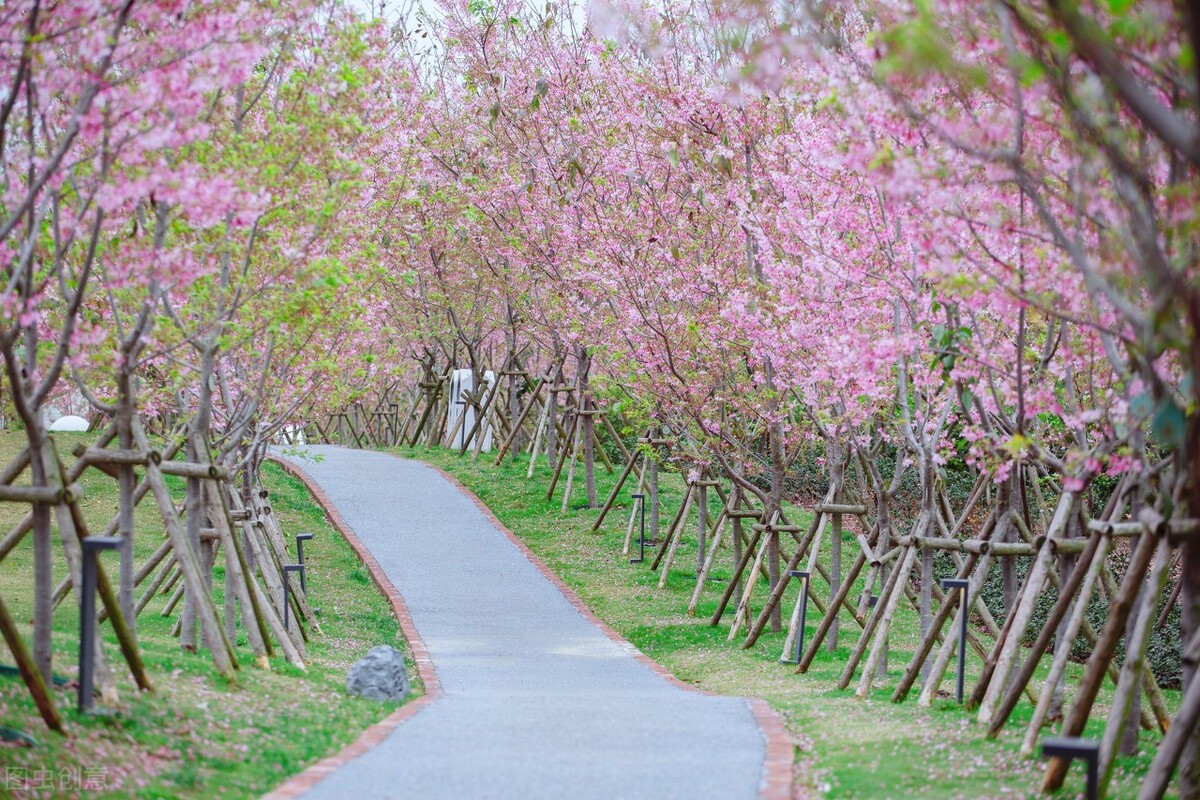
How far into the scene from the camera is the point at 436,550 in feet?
61.4

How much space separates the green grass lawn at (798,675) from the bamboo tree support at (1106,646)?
0.39 ft

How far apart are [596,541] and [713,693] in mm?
8701

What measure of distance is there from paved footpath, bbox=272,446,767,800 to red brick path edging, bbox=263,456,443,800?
0.08 metres

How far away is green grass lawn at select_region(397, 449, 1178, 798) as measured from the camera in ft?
22.4

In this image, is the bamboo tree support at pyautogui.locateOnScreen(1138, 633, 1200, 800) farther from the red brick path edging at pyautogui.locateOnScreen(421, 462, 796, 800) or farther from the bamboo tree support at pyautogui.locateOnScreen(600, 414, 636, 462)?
the bamboo tree support at pyautogui.locateOnScreen(600, 414, 636, 462)

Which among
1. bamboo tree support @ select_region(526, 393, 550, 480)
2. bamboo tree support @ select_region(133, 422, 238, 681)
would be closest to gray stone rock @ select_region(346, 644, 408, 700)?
bamboo tree support @ select_region(133, 422, 238, 681)

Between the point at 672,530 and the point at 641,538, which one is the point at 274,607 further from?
the point at 641,538

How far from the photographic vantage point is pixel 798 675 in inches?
459

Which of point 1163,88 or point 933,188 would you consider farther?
point 933,188

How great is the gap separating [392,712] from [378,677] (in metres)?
0.56

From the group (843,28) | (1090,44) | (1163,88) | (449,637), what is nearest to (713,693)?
(449,637)

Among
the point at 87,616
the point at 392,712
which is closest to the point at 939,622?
the point at 392,712

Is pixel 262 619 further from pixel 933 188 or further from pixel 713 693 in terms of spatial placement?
pixel 933 188

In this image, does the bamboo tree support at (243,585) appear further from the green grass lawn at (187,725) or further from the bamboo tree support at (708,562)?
the bamboo tree support at (708,562)
